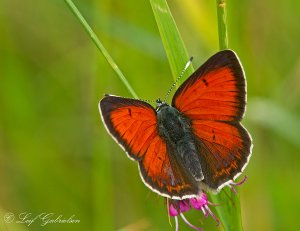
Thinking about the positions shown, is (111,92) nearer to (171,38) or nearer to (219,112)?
(219,112)

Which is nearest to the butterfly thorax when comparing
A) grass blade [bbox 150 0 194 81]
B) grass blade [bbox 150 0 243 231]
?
grass blade [bbox 150 0 243 231]

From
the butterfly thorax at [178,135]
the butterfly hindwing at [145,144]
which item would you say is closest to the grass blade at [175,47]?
the butterfly hindwing at [145,144]

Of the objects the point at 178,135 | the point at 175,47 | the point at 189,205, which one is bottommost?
the point at 189,205

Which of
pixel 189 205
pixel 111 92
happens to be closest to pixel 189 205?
pixel 189 205

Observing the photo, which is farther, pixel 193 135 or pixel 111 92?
pixel 111 92

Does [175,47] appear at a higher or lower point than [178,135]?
higher
